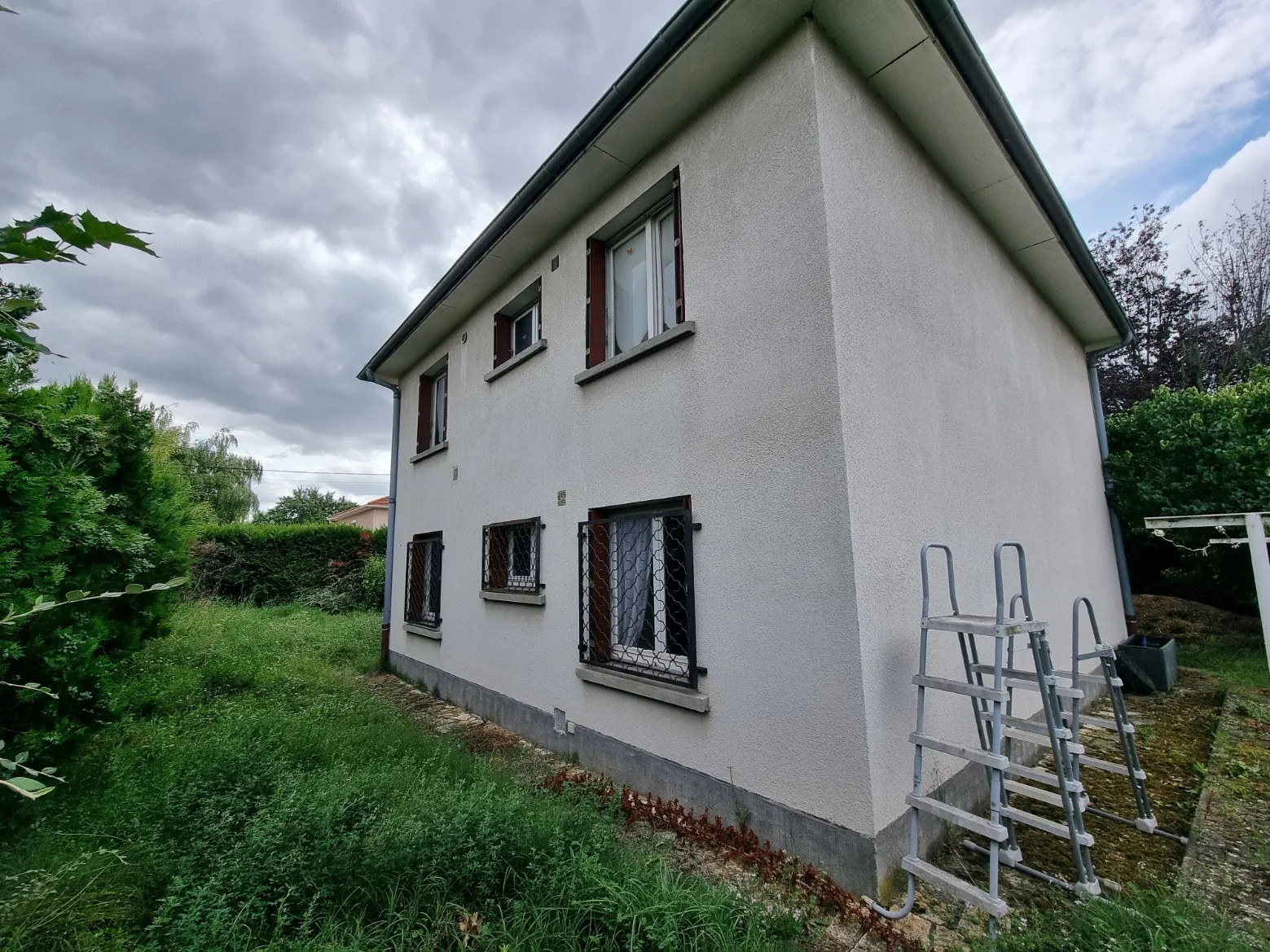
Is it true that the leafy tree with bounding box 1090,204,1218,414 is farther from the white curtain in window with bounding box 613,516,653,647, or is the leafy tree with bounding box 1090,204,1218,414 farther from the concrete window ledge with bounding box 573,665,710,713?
the concrete window ledge with bounding box 573,665,710,713

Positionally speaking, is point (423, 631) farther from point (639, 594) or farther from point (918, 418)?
point (918, 418)

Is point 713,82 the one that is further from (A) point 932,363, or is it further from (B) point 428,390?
(B) point 428,390

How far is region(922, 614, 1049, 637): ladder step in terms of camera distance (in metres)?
2.64

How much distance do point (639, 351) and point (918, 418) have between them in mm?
2008

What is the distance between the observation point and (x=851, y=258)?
131 inches

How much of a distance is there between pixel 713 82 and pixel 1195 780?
6.13 metres

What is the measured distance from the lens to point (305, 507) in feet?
129

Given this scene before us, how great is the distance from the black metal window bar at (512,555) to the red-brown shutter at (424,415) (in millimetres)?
3099

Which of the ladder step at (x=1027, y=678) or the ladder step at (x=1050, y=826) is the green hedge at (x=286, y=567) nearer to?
the ladder step at (x=1027, y=678)

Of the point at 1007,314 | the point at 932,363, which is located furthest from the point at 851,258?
the point at 1007,314

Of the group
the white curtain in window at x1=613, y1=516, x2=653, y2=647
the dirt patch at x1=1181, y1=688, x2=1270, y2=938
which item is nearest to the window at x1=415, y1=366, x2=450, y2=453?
the white curtain in window at x1=613, y1=516, x2=653, y2=647

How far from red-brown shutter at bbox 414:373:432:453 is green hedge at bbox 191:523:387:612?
6.24 m

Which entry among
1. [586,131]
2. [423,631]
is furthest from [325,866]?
[423,631]

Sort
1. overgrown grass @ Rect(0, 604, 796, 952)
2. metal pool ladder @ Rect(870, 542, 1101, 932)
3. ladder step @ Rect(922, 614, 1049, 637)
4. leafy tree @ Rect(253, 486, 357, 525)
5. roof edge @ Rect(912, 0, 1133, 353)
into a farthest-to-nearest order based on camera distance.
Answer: leafy tree @ Rect(253, 486, 357, 525) → roof edge @ Rect(912, 0, 1133, 353) → ladder step @ Rect(922, 614, 1049, 637) → metal pool ladder @ Rect(870, 542, 1101, 932) → overgrown grass @ Rect(0, 604, 796, 952)
